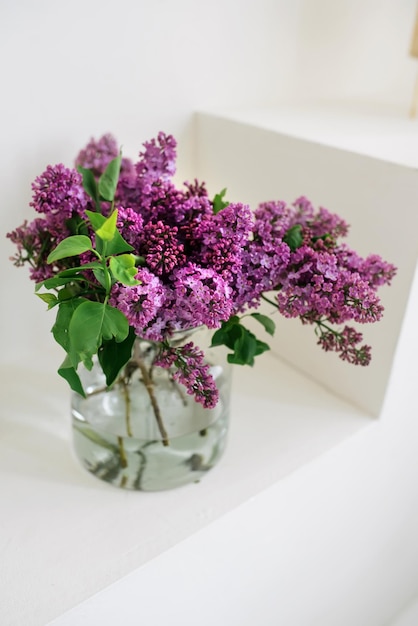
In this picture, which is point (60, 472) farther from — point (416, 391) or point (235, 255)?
point (416, 391)

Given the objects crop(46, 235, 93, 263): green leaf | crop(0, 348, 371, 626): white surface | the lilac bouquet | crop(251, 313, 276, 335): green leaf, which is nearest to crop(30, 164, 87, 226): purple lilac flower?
the lilac bouquet

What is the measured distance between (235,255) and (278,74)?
0.56m

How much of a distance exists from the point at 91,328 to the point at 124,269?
52 mm

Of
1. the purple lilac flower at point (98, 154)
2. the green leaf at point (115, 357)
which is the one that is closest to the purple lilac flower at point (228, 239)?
the green leaf at point (115, 357)

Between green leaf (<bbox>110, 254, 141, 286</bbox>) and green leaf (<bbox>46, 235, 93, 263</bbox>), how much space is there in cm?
2

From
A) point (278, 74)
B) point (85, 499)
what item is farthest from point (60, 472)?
point (278, 74)

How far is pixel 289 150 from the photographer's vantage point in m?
0.79

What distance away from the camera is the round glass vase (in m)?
0.64

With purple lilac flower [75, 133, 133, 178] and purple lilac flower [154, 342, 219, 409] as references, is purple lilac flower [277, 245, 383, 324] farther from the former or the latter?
purple lilac flower [75, 133, 133, 178]

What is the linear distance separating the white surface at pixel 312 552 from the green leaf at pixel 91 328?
0.27 metres

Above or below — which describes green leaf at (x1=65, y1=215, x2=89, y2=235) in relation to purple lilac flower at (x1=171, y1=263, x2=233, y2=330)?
above

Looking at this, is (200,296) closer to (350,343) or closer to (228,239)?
(228,239)

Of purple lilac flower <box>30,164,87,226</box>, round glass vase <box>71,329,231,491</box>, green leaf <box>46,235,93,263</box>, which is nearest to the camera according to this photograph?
green leaf <box>46,235,93,263</box>

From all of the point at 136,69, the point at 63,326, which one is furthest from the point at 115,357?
the point at 136,69
